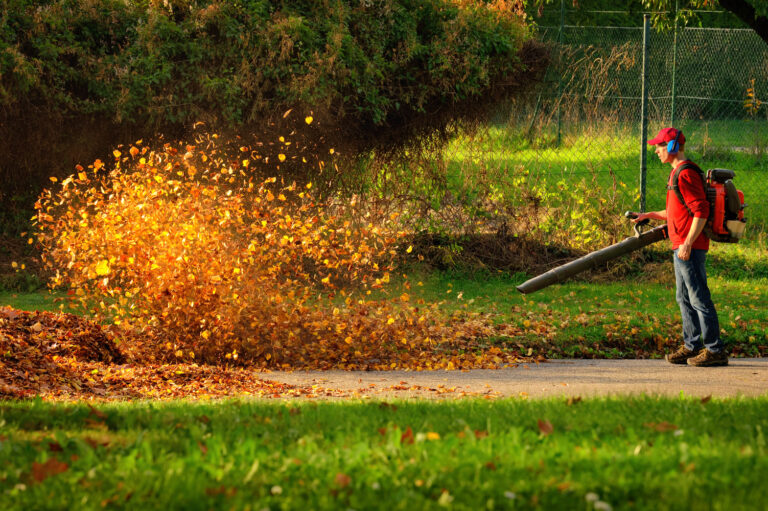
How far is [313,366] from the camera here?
7977 mm

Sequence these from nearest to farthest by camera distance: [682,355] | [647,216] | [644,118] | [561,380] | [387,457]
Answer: [387,457], [561,380], [682,355], [647,216], [644,118]

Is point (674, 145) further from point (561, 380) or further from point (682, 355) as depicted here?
point (561, 380)

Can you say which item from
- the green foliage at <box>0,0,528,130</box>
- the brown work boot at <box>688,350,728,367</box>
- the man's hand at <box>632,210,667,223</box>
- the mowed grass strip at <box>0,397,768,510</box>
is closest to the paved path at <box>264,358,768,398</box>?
the brown work boot at <box>688,350,728,367</box>

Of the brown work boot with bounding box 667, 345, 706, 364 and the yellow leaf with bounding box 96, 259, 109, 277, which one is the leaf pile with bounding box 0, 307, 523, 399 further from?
the brown work boot with bounding box 667, 345, 706, 364

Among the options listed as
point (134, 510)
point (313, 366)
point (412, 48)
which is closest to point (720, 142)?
point (412, 48)

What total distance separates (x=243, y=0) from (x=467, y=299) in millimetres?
4572

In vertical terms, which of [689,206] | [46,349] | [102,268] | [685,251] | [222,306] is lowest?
[46,349]

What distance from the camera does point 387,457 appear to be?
4090 mm

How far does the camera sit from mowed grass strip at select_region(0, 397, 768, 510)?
362 centimetres

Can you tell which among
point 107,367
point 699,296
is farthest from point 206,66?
point 699,296

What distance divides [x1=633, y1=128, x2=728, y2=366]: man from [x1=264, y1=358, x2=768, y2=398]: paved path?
25 cm

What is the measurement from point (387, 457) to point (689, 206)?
439 centimetres

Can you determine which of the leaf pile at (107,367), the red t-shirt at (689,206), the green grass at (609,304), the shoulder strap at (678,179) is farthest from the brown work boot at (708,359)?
the leaf pile at (107,367)

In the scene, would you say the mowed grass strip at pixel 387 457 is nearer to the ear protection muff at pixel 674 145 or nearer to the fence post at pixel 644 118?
the ear protection muff at pixel 674 145
